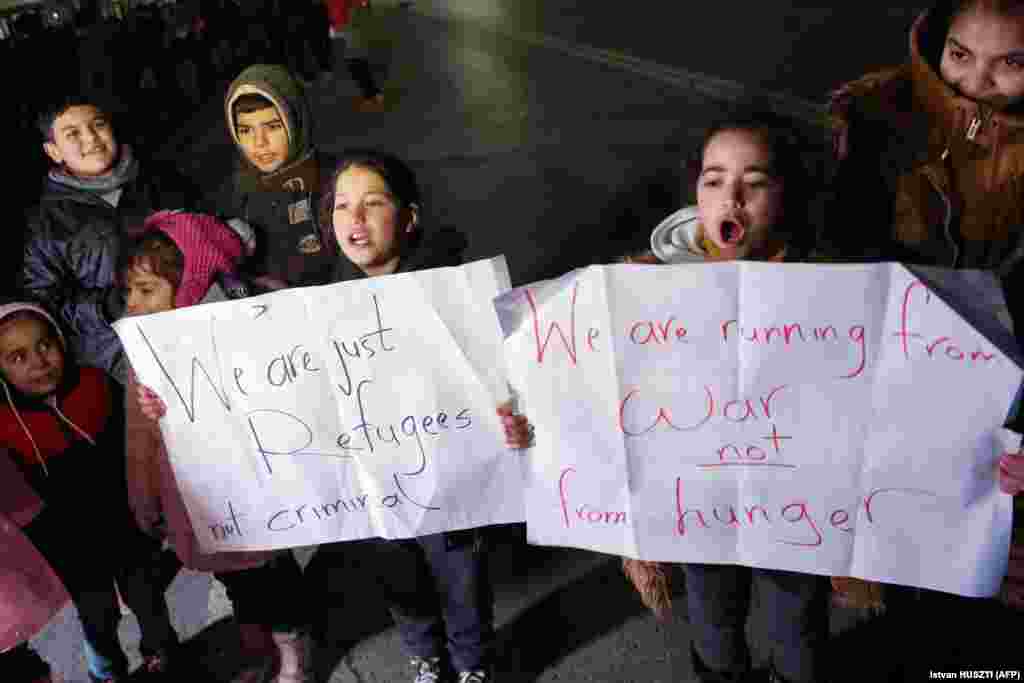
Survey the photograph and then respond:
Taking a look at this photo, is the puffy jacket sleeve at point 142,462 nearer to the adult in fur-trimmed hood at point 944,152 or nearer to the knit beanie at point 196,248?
the knit beanie at point 196,248

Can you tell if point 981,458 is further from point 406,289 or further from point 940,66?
point 406,289

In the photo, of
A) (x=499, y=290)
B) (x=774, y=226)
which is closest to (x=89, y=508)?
(x=499, y=290)

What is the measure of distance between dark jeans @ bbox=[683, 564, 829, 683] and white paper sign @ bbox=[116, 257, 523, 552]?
491 millimetres

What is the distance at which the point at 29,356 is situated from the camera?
1760 millimetres

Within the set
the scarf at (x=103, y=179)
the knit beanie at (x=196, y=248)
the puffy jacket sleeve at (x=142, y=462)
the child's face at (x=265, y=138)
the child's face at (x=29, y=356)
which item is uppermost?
the child's face at (x=265, y=138)

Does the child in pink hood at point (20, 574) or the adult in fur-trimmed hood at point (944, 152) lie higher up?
the adult in fur-trimmed hood at point (944, 152)

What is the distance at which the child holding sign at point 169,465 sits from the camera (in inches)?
70.6

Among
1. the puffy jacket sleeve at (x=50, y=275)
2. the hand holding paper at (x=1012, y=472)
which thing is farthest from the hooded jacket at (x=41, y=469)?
the hand holding paper at (x=1012, y=472)

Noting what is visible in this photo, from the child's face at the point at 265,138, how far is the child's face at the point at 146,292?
1.61 ft

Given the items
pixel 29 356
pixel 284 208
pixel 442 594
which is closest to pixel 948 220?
pixel 442 594

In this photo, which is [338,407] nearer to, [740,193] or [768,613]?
[740,193]

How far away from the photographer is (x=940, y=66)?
1.62m

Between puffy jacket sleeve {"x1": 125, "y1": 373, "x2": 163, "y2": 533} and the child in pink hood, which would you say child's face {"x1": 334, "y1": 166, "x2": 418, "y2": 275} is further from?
the child in pink hood

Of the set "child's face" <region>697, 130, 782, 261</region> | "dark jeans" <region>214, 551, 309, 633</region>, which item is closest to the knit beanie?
"dark jeans" <region>214, 551, 309, 633</region>
